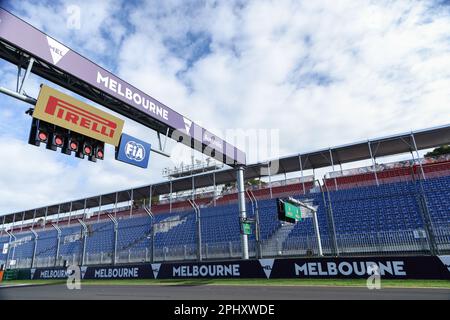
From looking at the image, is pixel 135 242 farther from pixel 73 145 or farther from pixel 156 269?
pixel 73 145

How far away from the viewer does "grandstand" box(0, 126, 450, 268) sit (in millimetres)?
11312

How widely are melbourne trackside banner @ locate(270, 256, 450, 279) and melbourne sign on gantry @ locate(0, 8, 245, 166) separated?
661 centimetres

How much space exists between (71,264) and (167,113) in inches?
479

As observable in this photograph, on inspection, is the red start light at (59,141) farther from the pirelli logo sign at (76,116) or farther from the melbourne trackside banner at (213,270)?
the melbourne trackside banner at (213,270)

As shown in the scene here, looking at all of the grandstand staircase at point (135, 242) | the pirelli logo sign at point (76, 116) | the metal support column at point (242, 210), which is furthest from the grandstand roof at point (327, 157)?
the pirelli logo sign at point (76, 116)

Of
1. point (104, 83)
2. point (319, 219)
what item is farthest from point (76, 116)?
point (319, 219)

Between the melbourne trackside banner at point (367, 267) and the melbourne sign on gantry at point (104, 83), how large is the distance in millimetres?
6610

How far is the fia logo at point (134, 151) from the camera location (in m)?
11.0

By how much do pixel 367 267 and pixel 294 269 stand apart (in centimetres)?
250

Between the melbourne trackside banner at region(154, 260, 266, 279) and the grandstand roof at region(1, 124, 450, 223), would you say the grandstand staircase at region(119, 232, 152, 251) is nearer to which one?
the grandstand roof at region(1, 124, 450, 223)

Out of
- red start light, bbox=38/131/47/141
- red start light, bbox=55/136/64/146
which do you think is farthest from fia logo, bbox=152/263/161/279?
red start light, bbox=38/131/47/141

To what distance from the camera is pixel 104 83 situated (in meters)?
9.82
